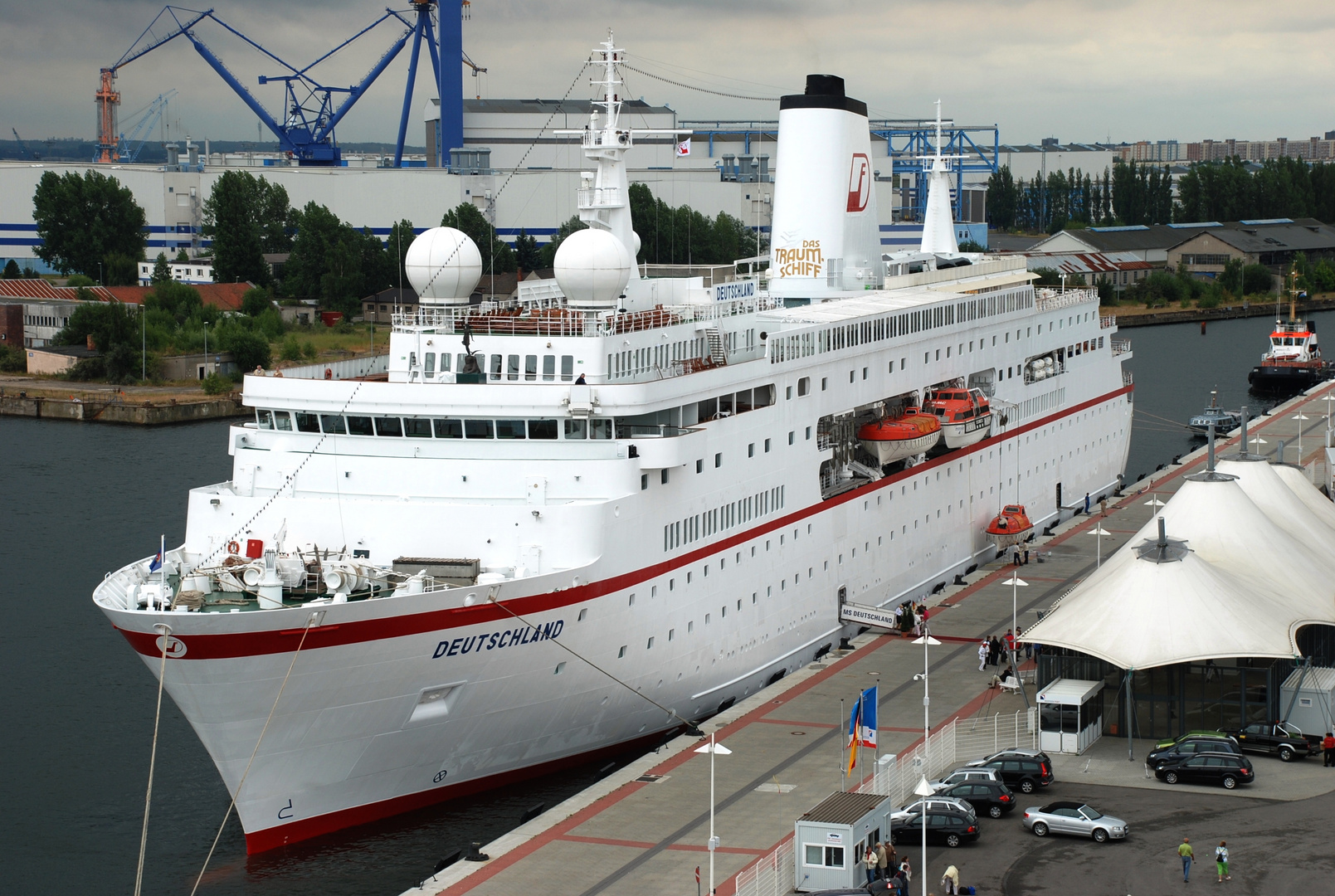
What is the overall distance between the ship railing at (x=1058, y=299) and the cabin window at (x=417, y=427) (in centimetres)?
2617

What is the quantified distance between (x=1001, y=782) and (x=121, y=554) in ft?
102

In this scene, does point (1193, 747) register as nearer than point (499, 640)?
No

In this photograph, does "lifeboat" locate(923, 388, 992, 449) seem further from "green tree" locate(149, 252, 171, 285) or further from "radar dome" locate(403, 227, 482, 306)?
"green tree" locate(149, 252, 171, 285)

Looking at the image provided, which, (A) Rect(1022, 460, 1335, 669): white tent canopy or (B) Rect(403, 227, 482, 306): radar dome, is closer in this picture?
(A) Rect(1022, 460, 1335, 669): white tent canopy

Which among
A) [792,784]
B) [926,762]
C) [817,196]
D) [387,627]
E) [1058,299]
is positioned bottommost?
[792,784]

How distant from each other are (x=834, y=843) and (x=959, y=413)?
19.8 metres

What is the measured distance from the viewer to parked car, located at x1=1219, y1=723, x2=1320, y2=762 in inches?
1123

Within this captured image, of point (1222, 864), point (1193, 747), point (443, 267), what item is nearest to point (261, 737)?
point (443, 267)

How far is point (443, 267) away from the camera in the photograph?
31.1 metres

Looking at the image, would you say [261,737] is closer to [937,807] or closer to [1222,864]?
[937,807]

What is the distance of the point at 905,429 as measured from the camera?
37.9m

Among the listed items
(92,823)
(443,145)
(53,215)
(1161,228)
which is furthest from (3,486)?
(1161,228)

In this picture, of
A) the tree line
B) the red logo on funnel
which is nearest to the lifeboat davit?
the red logo on funnel

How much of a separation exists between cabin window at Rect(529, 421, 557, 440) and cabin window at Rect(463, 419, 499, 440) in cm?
74
